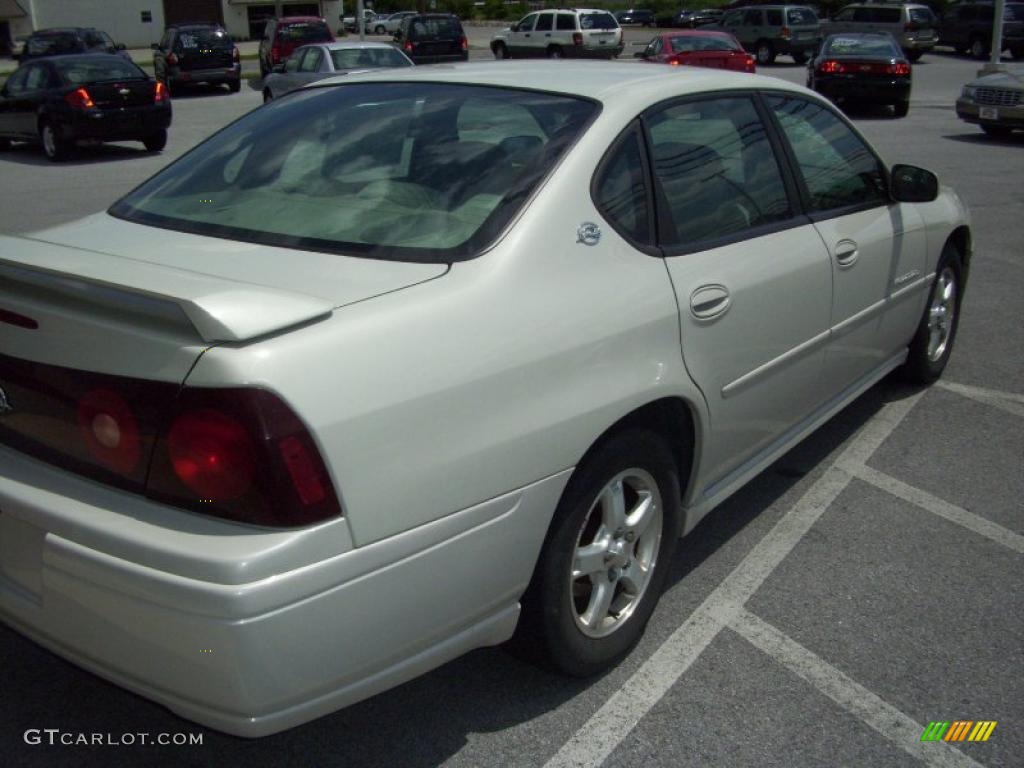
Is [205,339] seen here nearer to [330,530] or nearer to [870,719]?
[330,530]

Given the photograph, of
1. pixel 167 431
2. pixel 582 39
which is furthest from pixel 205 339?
pixel 582 39

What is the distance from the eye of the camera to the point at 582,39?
1323 inches

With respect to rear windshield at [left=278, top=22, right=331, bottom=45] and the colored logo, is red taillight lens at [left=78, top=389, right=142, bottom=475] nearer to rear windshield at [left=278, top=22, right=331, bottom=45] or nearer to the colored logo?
the colored logo

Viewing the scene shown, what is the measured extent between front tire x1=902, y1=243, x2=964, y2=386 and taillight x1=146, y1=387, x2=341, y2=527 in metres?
3.92

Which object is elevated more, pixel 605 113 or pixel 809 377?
pixel 605 113

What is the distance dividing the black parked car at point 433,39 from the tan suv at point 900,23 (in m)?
12.6

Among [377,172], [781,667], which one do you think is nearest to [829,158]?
[377,172]

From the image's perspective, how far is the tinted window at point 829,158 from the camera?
4168 millimetres

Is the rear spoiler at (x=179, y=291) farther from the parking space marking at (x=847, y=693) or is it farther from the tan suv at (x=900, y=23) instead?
the tan suv at (x=900, y=23)

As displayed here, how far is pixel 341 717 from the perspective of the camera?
9.95ft

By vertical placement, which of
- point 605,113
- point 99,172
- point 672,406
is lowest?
point 99,172

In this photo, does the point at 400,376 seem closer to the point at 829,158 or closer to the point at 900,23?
the point at 829,158

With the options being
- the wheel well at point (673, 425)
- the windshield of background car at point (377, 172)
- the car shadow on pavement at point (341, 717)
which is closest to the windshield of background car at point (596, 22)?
the windshield of background car at point (377, 172)

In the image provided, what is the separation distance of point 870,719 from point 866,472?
1862 millimetres
